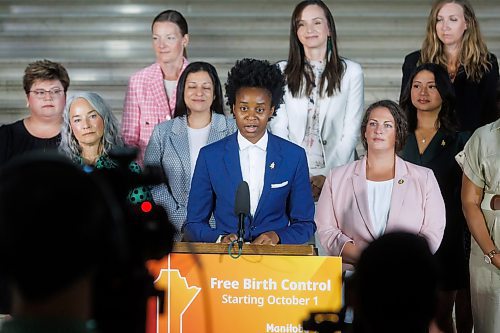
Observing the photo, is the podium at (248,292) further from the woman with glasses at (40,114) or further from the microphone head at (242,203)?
the woman with glasses at (40,114)

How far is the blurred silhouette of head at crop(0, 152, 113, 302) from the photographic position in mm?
1023

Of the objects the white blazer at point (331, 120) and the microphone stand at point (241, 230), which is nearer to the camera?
the microphone stand at point (241, 230)

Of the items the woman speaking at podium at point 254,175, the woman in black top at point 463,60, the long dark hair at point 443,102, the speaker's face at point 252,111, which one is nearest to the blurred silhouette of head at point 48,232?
the woman speaking at podium at point 254,175

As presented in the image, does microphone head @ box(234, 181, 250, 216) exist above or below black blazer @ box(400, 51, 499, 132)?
below

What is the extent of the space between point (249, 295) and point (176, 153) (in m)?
1.84

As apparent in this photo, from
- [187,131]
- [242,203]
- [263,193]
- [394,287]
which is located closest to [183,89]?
[187,131]

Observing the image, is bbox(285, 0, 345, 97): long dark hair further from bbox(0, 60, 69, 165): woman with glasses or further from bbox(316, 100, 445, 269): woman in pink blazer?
bbox(0, 60, 69, 165): woman with glasses

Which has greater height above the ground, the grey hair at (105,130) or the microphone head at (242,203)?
the grey hair at (105,130)

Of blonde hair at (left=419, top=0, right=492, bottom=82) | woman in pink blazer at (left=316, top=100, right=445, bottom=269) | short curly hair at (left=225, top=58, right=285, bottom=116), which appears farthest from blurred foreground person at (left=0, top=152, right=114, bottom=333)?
blonde hair at (left=419, top=0, right=492, bottom=82)

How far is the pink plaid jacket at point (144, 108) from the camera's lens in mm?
5328

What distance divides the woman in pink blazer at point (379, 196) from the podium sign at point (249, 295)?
0.92 metres

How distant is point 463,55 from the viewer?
5.45m

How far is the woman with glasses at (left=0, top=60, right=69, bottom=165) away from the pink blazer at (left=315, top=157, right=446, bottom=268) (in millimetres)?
1697

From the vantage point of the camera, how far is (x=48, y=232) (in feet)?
3.36
